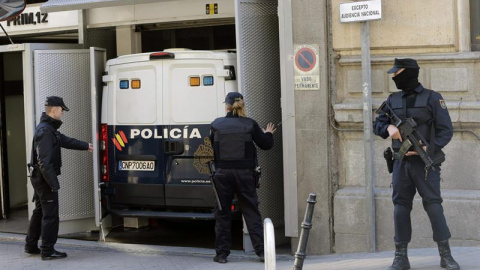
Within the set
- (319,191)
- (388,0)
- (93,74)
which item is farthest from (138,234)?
(388,0)

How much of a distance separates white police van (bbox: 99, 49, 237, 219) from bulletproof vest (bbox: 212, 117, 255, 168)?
2.82 ft

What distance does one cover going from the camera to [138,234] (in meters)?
11.8

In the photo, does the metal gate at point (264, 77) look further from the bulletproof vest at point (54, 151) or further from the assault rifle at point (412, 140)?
the assault rifle at point (412, 140)

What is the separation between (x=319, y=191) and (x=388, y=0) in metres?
2.20

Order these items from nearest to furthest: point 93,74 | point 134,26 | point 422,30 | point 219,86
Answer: point 422,30 → point 219,86 → point 93,74 → point 134,26

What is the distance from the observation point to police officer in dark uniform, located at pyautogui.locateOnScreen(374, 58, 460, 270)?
310 inches

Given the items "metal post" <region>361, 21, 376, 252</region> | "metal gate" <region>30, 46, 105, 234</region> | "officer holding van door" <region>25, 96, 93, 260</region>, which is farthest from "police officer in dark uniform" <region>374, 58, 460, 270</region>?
"metal gate" <region>30, 46, 105, 234</region>

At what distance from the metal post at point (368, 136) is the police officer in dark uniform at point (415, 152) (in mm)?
1425

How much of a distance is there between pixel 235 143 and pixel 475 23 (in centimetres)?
286

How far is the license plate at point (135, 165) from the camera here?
35.1 ft

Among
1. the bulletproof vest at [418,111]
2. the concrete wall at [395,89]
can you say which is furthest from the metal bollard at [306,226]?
the concrete wall at [395,89]

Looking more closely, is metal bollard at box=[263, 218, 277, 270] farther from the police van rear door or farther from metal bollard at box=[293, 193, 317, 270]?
the police van rear door

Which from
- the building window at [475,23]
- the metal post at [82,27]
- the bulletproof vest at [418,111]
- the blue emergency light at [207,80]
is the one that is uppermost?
the metal post at [82,27]

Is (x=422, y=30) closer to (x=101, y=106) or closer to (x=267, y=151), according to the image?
(x=267, y=151)
